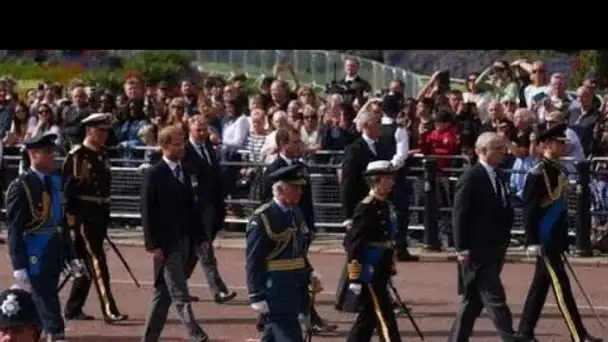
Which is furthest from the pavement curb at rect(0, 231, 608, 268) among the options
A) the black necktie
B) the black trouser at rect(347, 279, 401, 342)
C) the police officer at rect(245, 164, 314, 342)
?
the police officer at rect(245, 164, 314, 342)

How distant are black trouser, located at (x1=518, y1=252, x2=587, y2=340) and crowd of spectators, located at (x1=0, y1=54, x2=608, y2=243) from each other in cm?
410

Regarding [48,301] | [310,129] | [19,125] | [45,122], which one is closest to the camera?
[48,301]

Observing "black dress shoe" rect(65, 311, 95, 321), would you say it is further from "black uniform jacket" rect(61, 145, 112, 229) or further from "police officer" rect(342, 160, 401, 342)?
"police officer" rect(342, 160, 401, 342)

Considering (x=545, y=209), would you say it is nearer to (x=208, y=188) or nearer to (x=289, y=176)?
(x=289, y=176)

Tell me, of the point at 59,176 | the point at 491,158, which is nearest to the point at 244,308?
the point at 59,176

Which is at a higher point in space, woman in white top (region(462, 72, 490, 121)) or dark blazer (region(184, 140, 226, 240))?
woman in white top (region(462, 72, 490, 121))

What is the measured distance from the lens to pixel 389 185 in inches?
418

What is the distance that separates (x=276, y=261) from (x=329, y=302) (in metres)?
4.37

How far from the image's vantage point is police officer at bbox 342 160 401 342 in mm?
10320

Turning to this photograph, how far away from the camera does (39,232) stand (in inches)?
429

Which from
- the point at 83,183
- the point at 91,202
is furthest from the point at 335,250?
the point at 83,183
